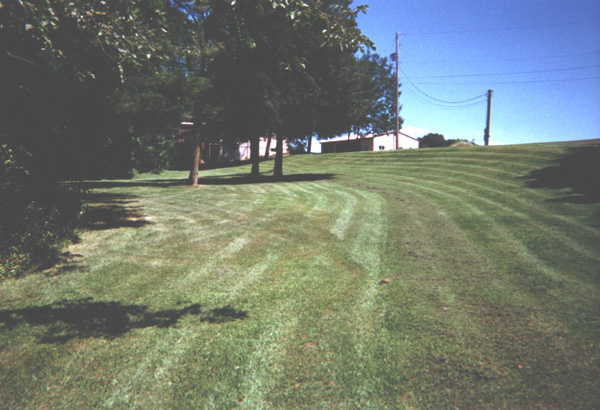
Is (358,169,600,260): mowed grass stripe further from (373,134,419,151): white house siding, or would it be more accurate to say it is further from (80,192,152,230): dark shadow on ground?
(373,134,419,151): white house siding

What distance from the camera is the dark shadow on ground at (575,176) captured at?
412 inches

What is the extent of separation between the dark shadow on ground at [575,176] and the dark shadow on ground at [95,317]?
36.9 ft

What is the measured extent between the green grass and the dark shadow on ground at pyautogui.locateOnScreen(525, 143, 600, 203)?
1241 millimetres

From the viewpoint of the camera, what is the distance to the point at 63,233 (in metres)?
6.97

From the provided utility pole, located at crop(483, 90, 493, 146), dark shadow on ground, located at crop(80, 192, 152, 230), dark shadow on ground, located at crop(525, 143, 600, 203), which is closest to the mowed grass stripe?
dark shadow on ground, located at crop(525, 143, 600, 203)

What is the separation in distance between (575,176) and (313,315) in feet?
44.9

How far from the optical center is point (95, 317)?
4367 mm

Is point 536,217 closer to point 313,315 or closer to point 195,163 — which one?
point 313,315

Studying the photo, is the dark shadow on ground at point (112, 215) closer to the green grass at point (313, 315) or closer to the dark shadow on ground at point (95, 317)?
the green grass at point (313, 315)

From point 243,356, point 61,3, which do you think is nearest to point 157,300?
point 243,356

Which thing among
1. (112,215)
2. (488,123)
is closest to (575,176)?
(112,215)

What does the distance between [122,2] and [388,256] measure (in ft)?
21.9

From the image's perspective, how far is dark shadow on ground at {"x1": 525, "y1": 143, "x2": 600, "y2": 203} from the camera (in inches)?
412

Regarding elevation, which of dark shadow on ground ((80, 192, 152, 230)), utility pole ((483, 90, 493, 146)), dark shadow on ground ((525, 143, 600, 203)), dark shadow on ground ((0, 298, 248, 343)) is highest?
utility pole ((483, 90, 493, 146))
